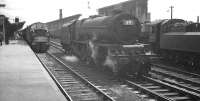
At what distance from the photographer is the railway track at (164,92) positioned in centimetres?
781

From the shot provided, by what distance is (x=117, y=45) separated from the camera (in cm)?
1145

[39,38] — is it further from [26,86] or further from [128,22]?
[26,86]

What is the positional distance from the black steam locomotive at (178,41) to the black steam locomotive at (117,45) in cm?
360

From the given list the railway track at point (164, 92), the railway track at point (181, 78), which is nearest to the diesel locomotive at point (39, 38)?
the railway track at point (181, 78)

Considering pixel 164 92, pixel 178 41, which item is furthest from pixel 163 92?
pixel 178 41

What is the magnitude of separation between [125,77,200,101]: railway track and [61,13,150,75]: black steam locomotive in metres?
0.94

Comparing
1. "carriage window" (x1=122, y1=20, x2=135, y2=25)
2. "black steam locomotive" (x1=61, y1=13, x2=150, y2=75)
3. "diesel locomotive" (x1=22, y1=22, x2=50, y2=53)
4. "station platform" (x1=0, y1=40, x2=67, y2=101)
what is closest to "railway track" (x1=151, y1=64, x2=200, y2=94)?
"black steam locomotive" (x1=61, y1=13, x2=150, y2=75)

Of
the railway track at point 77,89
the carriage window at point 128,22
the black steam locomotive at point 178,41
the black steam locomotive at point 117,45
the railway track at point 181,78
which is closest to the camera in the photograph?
the railway track at point 77,89

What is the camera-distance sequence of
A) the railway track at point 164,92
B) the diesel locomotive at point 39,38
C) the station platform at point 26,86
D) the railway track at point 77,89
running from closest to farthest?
the station platform at point 26,86, the railway track at point 164,92, the railway track at point 77,89, the diesel locomotive at point 39,38

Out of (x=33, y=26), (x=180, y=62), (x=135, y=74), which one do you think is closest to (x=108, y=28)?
(x=135, y=74)

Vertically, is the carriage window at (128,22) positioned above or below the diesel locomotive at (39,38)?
above

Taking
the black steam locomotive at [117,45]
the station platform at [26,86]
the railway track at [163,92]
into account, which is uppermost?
the black steam locomotive at [117,45]

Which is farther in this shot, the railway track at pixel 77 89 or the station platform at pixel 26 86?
the railway track at pixel 77 89

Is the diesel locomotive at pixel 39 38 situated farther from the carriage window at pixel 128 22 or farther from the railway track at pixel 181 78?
the carriage window at pixel 128 22
